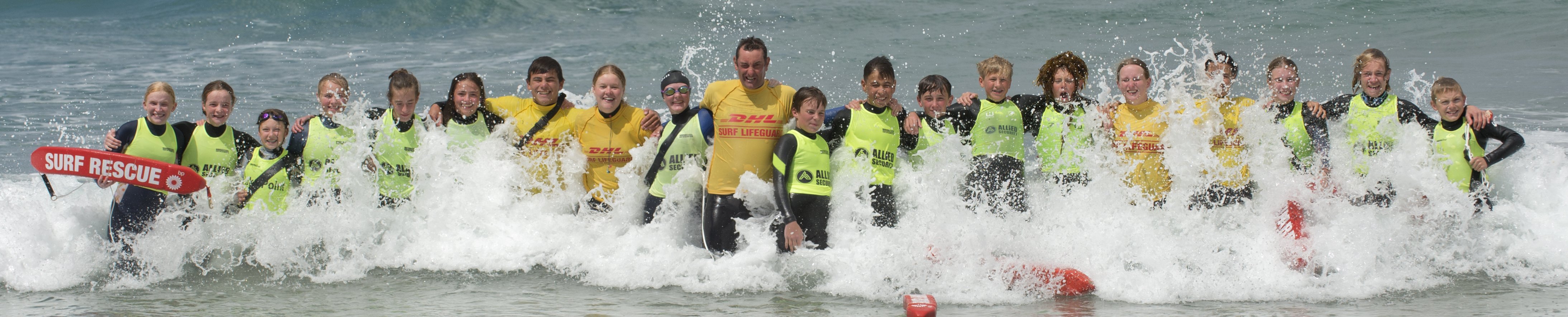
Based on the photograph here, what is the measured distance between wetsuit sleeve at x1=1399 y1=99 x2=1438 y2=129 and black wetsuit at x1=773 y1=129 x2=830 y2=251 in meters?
3.44

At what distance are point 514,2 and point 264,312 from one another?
670 inches

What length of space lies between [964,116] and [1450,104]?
2.73 metres

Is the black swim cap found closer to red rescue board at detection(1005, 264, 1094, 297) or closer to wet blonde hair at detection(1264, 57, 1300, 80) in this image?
red rescue board at detection(1005, 264, 1094, 297)

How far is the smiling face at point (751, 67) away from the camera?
5.57 meters

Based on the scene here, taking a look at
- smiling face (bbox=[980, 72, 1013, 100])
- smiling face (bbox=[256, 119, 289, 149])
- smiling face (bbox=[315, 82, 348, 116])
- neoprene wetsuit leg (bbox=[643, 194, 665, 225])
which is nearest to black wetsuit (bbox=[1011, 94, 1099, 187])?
smiling face (bbox=[980, 72, 1013, 100])

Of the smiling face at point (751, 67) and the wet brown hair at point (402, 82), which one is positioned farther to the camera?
the wet brown hair at point (402, 82)

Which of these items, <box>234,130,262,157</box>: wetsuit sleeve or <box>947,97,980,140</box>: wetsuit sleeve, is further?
<box>234,130,262,157</box>: wetsuit sleeve

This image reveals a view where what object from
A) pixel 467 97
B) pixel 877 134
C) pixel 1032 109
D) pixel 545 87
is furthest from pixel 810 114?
pixel 467 97

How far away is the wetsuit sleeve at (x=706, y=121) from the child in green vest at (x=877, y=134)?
626mm

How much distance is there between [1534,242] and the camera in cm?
617

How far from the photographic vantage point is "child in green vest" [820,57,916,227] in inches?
224

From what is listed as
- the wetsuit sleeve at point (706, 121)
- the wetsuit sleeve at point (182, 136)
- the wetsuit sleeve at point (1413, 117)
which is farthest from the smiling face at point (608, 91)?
the wetsuit sleeve at point (1413, 117)

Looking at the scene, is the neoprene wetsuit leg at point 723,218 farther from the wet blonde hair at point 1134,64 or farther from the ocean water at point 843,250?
the wet blonde hair at point 1134,64

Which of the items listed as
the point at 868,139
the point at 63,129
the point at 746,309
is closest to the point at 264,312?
the point at 746,309
